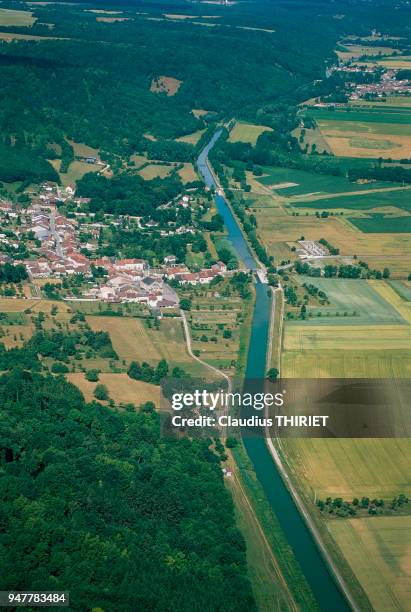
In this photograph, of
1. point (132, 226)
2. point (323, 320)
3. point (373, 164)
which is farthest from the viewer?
point (373, 164)

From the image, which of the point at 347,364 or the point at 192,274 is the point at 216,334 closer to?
the point at 347,364

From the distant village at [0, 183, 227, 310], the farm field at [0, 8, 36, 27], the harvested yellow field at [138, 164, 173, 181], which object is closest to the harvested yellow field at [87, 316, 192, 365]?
the distant village at [0, 183, 227, 310]

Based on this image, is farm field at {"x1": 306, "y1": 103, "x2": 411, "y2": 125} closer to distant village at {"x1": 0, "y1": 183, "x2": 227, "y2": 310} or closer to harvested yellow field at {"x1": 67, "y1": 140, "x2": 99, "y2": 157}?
harvested yellow field at {"x1": 67, "y1": 140, "x2": 99, "y2": 157}

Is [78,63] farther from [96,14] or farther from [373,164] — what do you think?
[96,14]

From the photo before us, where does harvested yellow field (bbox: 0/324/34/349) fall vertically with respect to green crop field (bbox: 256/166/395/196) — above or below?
below

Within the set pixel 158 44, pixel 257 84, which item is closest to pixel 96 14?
pixel 158 44

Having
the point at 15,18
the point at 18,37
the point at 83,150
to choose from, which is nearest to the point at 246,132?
the point at 83,150
